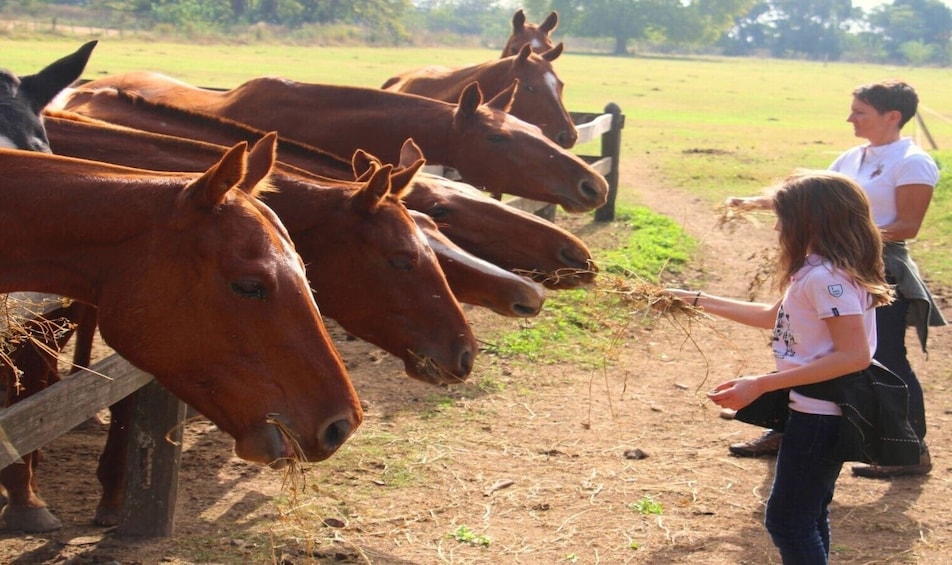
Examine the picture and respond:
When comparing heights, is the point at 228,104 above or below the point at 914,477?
above

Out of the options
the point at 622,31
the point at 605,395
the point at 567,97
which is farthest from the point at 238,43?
the point at 605,395

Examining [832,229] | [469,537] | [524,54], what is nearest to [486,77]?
[524,54]

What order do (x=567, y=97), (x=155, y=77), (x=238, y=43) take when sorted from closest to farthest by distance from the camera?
(x=155, y=77)
(x=567, y=97)
(x=238, y=43)

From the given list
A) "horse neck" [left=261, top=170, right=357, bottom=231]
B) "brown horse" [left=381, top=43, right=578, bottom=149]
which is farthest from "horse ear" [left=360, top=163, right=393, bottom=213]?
"brown horse" [left=381, top=43, right=578, bottom=149]

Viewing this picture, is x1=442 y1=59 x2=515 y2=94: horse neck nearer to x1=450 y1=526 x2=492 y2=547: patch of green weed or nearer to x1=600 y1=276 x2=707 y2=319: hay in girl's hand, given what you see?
x1=600 y1=276 x2=707 y2=319: hay in girl's hand

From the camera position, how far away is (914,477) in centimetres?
548

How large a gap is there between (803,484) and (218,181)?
2276mm

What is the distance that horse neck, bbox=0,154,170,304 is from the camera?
294 cm

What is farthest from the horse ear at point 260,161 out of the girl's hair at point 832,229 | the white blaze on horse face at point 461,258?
the girl's hair at point 832,229

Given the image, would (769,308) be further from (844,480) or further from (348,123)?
(348,123)

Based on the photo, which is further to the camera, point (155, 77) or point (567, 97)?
point (567, 97)

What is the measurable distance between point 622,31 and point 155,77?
86.5 meters

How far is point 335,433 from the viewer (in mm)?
2980

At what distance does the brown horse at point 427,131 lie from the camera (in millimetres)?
6824
